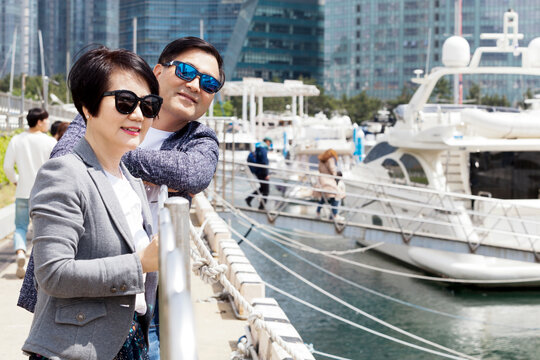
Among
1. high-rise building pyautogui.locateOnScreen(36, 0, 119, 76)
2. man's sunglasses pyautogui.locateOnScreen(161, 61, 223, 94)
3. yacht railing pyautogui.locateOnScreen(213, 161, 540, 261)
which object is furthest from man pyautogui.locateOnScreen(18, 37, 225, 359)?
high-rise building pyautogui.locateOnScreen(36, 0, 119, 76)

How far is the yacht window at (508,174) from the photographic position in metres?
15.5

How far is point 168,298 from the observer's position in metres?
1.48

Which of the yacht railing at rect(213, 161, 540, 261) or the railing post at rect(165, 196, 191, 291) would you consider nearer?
the railing post at rect(165, 196, 191, 291)

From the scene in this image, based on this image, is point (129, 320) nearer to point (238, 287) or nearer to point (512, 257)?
point (238, 287)

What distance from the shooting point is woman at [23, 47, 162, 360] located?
1968mm

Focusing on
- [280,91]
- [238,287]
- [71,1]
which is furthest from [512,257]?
[71,1]

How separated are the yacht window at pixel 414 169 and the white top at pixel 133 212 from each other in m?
14.0

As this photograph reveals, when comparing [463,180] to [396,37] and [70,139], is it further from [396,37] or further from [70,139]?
[396,37]

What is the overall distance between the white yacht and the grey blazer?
1111cm

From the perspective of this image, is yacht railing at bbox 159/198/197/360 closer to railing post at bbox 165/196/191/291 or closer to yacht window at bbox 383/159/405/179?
railing post at bbox 165/196/191/291

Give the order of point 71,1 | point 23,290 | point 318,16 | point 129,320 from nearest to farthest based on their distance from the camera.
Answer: point 129,320, point 23,290, point 318,16, point 71,1

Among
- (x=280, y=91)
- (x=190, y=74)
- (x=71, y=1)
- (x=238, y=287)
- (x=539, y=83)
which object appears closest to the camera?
(x=190, y=74)

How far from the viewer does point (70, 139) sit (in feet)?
8.20

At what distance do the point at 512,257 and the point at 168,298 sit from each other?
11735 millimetres
